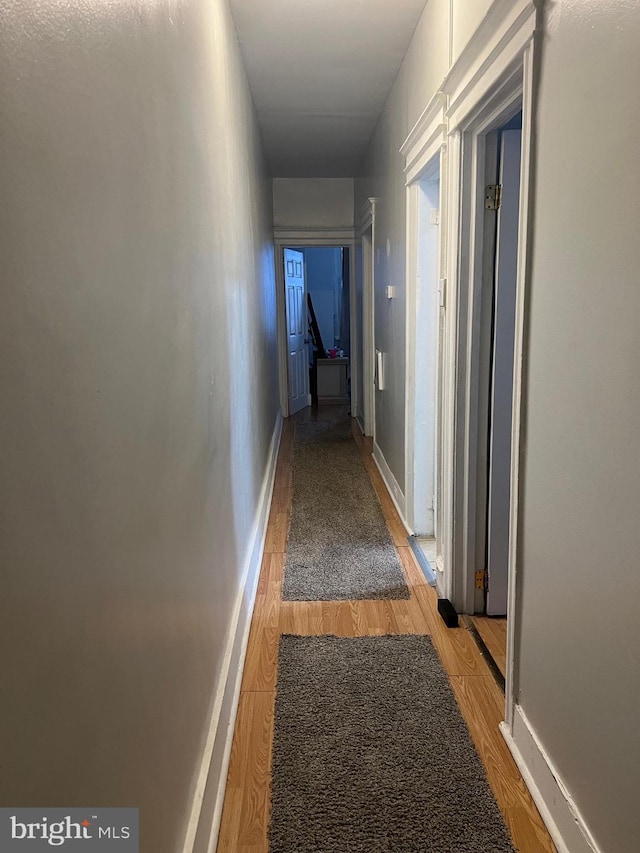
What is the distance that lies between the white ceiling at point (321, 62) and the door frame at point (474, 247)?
2.71 feet

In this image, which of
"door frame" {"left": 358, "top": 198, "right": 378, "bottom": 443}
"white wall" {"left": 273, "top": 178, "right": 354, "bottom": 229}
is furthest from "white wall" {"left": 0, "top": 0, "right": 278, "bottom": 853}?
"white wall" {"left": 273, "top": 178, "right": 354, "bottom": 229}

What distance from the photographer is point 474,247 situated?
2.28 m

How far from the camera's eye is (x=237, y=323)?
8.65 ft

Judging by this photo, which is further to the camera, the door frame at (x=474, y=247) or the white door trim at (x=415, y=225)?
the white door trim at (x=415, y=225)

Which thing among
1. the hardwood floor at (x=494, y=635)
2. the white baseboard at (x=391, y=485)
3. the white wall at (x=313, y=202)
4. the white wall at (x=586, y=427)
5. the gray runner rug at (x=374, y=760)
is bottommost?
the gray runner rug at (x=374, y=760)

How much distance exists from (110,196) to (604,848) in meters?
1.56

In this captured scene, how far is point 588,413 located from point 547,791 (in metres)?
1.01

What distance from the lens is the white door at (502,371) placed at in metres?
2.19

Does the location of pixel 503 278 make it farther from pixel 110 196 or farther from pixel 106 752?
pixel 106 752

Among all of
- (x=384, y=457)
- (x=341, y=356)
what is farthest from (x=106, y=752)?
(x=341, y=356)

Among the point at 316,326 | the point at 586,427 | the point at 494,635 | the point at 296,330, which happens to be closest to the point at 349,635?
the point at 494,635

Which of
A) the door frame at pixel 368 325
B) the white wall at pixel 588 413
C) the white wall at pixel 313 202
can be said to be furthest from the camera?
the white wall at pixel 313 202

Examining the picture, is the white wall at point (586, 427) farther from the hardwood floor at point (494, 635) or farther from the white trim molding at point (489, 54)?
the hardwood floor at point (494, 635)

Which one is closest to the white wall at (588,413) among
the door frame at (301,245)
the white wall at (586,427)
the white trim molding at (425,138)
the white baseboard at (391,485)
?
the white wall at (586,427)
